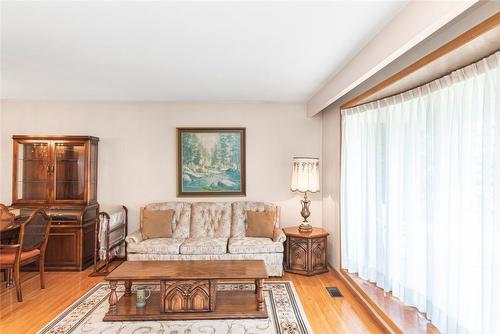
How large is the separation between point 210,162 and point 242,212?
38.6 inches

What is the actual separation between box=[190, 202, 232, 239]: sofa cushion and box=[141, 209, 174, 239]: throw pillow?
36cm

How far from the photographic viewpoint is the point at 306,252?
165 inches

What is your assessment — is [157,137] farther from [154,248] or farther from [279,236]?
[279,236]

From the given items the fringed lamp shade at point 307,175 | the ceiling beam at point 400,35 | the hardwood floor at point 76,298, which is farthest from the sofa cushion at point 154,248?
the ceiling beam at point 400,35

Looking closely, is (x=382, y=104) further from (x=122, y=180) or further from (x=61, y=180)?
(x=61, y=180)

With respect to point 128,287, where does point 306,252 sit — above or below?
above

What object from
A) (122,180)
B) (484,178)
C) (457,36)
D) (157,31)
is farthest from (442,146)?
(122,180)

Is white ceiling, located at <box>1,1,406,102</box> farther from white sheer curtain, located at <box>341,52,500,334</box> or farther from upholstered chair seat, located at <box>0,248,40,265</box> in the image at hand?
upholstered chair seat, located at <box>0,248,40,265</box>

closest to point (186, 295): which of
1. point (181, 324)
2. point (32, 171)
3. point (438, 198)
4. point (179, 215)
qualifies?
point (181, 324)

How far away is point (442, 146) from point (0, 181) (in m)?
6.07

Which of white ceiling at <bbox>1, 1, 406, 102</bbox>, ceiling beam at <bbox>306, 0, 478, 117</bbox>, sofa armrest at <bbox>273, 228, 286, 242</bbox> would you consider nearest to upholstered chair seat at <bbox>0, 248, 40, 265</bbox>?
white ceiling at <bbox>1, 1, 406, 102</bbox>

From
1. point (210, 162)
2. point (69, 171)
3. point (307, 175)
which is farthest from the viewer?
point (210, 162)

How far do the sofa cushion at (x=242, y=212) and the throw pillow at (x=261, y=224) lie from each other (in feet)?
0.39

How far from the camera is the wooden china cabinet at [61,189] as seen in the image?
437 centimetres
